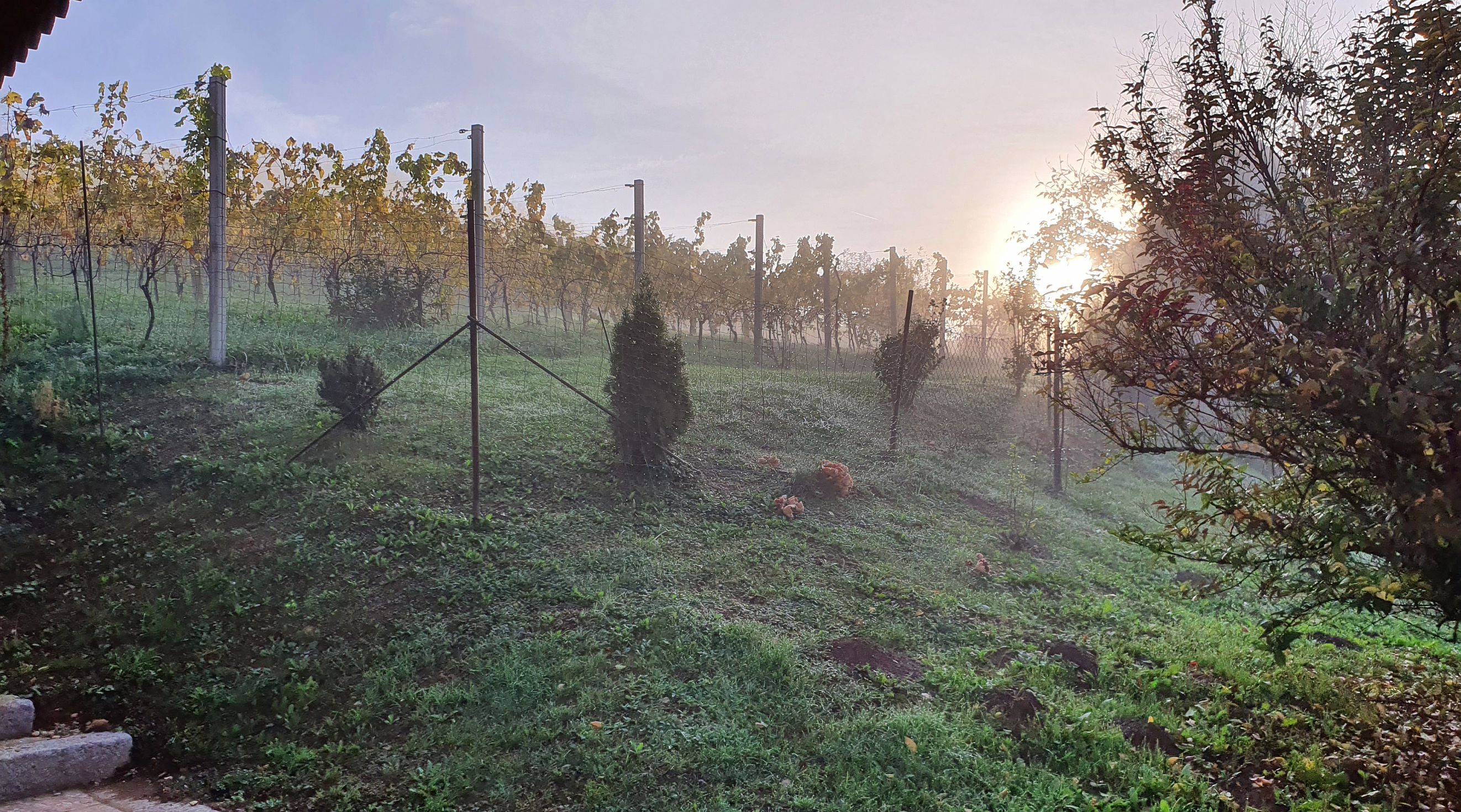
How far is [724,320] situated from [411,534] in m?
18.5

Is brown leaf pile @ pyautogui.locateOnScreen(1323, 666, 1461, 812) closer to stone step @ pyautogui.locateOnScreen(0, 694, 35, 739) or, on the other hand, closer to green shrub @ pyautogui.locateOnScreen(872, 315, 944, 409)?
stone step @ pyautogui.locateOnScreen(0, 694, 35, 739)

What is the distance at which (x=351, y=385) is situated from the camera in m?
7.18

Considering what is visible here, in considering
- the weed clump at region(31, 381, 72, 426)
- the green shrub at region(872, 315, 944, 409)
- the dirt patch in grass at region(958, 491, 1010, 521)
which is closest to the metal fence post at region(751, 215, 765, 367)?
the green shrub at region(872, 315, 944, 409)

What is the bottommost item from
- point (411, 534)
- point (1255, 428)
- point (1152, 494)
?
point (1152, 494)

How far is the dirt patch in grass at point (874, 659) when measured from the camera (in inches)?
175

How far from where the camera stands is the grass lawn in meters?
3.44

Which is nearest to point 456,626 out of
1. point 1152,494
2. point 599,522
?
point 599,522

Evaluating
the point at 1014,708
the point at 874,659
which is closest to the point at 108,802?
the point at 874,659

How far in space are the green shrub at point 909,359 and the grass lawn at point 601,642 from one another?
170 inches

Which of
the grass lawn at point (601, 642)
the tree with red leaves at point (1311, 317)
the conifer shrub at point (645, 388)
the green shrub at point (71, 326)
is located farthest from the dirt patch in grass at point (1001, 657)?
the green shrub at point (71, 326)

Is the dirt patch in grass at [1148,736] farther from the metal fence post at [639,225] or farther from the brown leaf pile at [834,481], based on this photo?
the metal fence post at [639,225]

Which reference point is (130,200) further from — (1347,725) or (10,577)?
(1347,725)

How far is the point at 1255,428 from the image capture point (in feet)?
9.58

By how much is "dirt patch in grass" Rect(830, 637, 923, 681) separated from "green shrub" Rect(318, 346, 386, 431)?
4875mm
